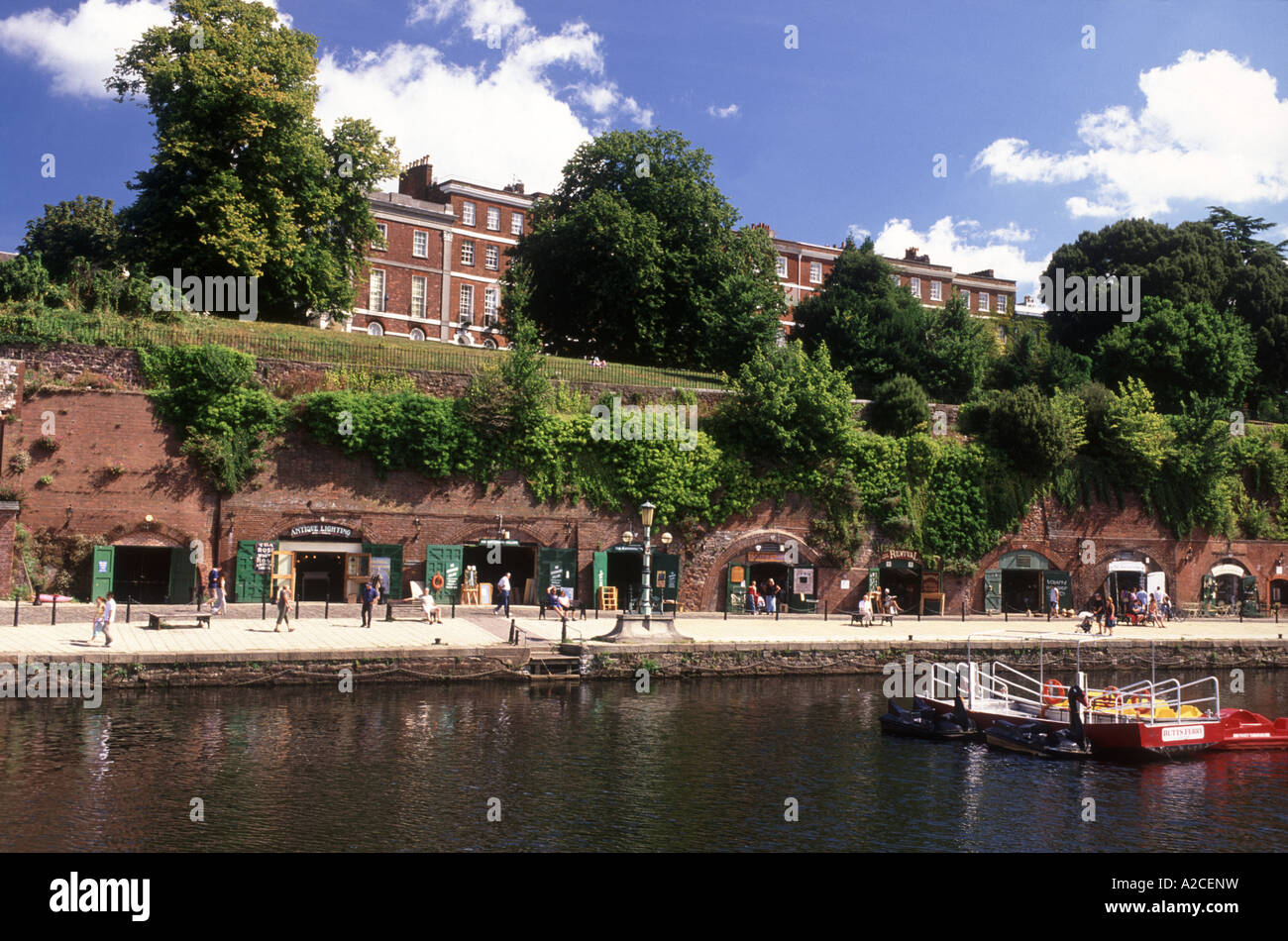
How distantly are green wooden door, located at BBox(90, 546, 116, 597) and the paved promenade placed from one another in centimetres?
130

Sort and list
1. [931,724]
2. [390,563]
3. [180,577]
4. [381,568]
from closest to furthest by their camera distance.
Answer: [931,724], [180,577], [381,568], [390,563]

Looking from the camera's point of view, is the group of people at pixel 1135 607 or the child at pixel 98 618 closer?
the child at pixel 98 618

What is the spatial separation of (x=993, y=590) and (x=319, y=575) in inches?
974

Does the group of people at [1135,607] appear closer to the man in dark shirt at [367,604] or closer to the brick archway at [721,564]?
the brick archway at [721,564]

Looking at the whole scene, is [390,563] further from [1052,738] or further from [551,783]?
[1052,738]

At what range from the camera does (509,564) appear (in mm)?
36406

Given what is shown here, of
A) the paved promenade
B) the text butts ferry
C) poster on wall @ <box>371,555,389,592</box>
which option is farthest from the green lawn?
the text butts ferry

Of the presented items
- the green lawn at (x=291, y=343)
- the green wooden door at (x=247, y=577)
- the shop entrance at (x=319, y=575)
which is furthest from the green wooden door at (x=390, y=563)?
the green lawn at (x=291, y=343)

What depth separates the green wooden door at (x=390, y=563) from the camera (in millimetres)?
33812

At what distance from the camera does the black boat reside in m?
21.2

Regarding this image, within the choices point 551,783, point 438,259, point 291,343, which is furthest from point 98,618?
point 438,259

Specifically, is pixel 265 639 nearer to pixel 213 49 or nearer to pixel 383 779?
pixel 383 779

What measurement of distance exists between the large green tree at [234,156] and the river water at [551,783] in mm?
22009
